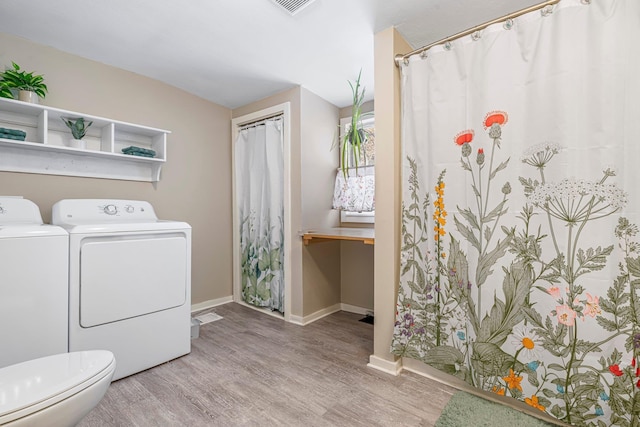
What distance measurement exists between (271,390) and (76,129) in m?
2.29

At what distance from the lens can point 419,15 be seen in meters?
1.77

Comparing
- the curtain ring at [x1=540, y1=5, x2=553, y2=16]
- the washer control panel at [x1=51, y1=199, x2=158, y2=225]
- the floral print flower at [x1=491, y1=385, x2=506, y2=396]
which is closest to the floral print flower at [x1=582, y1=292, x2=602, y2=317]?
the floral print flower at [x1=491, y1=385, x2=506, y2=396]

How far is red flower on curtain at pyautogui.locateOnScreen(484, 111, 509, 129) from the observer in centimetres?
148

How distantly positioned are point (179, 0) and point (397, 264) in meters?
2.06

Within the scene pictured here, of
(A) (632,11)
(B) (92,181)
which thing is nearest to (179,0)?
(B) (92,181)

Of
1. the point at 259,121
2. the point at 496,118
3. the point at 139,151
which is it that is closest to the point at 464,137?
the point at 496,118

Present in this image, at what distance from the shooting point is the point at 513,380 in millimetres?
1453

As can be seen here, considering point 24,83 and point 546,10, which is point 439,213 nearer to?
point 546,10

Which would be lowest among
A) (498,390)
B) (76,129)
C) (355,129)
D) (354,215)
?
(498,390)

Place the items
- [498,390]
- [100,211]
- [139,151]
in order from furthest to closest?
1. [139,151]
2. [100,211]
3. [498,390]

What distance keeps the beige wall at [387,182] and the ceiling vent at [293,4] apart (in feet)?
1.77

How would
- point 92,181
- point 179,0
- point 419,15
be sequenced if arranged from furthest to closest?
point 92,181
point 419,15
point 179,0

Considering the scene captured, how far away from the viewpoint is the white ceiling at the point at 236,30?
1.71 m

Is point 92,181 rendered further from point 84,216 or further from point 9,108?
point 9,108
